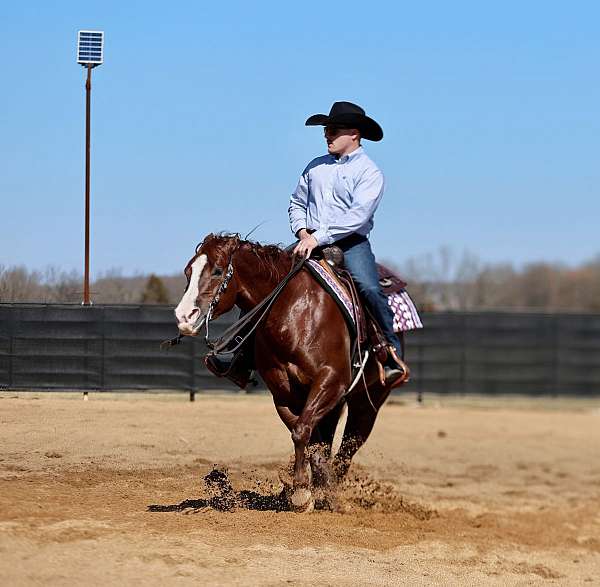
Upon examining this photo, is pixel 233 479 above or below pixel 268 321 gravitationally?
below

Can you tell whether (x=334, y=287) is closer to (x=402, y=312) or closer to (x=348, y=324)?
(x=348, y=324)

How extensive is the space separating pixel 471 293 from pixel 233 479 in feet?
105

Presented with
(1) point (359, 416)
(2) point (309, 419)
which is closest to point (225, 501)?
(2) point (309, 419)

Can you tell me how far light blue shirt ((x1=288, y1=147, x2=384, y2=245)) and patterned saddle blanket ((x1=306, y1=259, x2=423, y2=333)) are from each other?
25cm

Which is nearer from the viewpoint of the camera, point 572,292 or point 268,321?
point 268,321

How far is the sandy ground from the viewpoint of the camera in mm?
5523

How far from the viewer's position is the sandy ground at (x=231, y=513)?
5523mm

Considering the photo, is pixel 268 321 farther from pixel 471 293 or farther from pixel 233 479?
pixel 471 293

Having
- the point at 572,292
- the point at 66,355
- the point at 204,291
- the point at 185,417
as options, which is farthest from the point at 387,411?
the point at 572,292

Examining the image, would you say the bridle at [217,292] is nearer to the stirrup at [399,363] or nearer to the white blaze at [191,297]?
the white blaze at [191,297]

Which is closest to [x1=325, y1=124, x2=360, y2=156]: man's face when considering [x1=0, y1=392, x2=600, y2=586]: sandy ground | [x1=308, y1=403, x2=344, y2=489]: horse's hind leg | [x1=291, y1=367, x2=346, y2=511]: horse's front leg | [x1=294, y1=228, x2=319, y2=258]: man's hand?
[x1=294, y1=228, x2=319, y2=258]: man's hand

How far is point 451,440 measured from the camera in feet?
46.8

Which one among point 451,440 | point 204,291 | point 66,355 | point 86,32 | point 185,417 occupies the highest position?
point 86,32

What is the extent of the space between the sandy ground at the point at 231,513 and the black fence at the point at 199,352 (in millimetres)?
272
